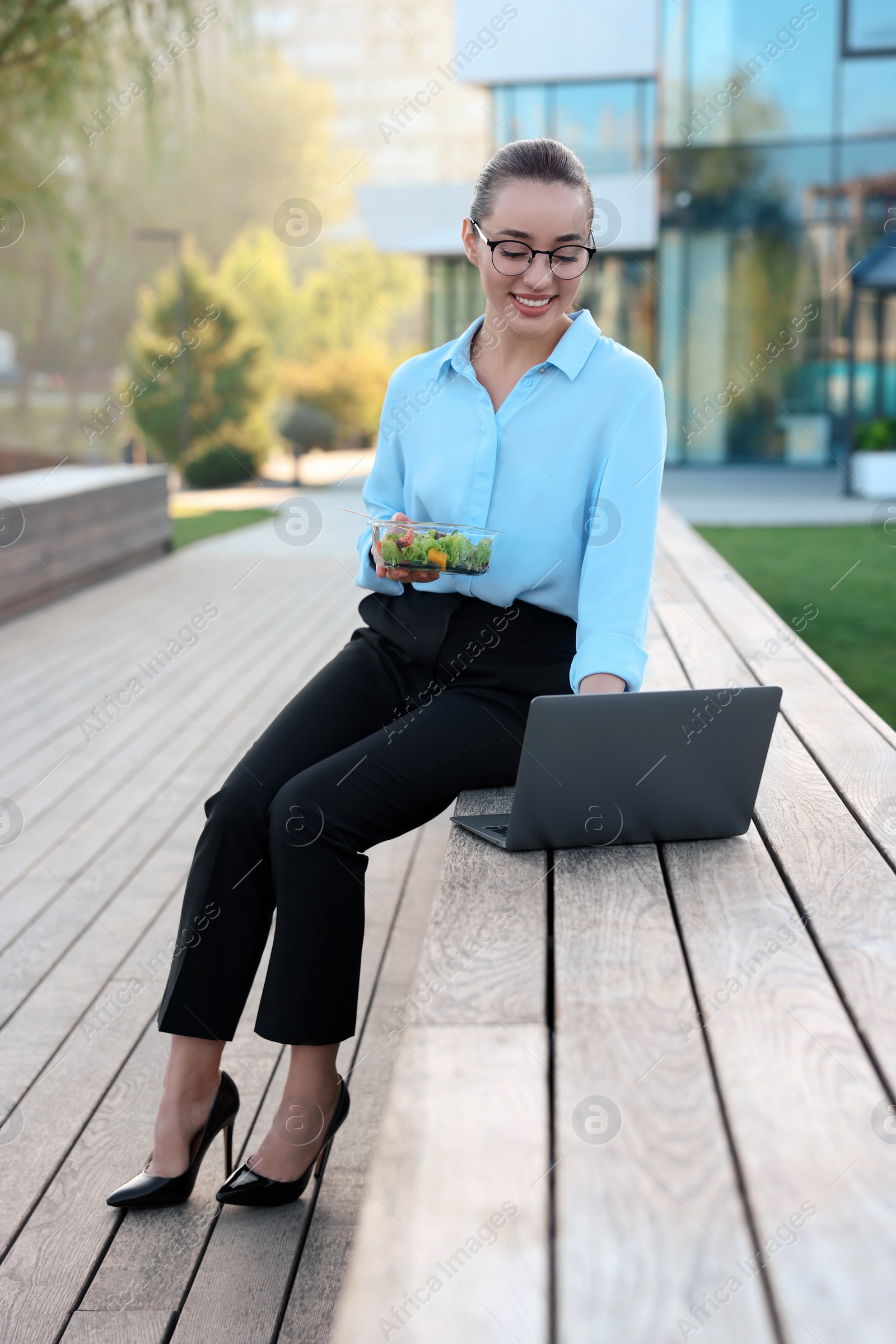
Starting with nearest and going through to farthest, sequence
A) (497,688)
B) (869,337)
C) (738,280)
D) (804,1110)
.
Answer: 1. (804,1110)
2. (497,688)
3. (869,337)
4. (738,280)

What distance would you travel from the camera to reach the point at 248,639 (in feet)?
21.7

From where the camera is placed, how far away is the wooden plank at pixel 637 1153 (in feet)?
3.00

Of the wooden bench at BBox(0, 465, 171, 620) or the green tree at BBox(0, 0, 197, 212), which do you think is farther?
the green tree at BBox(0, 0, 197, 212)

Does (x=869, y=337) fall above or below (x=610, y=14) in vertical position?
below

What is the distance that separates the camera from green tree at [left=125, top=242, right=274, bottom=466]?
20.6 metres

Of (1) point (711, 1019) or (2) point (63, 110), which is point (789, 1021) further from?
(2) point (63, 110)

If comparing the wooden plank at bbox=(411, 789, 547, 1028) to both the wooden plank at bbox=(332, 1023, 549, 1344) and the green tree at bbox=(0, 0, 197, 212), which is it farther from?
the green tree at bbox=(0, 0, 197, 212)

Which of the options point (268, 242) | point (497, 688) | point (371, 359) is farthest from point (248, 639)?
point (268, 242)

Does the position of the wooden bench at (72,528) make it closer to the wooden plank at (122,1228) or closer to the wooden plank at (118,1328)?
the wooden plank at (122,1228)

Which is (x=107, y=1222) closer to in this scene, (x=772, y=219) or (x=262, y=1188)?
(x=262, y=1188)

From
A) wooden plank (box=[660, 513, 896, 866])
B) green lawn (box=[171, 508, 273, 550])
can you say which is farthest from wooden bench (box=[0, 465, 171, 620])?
wooden plank (box=[660, 513, 896, 866])

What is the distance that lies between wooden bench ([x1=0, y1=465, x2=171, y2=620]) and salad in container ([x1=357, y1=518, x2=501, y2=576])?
18.0 feet

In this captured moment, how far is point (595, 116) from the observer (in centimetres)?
1794

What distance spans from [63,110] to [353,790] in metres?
7.56
